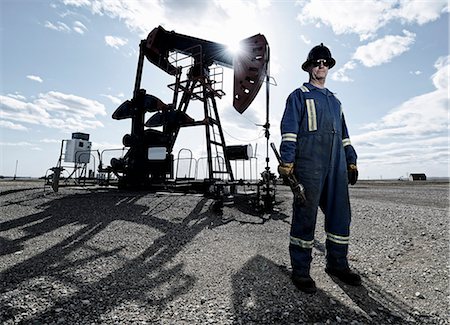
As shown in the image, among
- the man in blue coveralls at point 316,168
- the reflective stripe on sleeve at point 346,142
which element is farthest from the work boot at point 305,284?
the reflective stripe on sleeve at point 346,142

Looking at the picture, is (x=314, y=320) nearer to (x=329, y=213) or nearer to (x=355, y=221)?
(x=329, y=213)

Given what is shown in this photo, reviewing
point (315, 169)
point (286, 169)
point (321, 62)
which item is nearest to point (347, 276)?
point (315, 169)

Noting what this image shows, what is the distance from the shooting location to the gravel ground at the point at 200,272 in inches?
86.0

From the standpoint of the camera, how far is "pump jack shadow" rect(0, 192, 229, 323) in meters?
2.29

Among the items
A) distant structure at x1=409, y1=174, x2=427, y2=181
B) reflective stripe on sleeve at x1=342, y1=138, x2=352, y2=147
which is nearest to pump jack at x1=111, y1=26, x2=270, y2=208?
reflective stripe on sleeve at x1=342, y1=138, x2=352, y2=147

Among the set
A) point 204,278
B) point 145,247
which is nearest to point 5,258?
point 145,247

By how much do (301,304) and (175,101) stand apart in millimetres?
10186

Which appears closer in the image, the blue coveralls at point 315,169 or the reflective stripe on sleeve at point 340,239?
the blue coveralls at point 315,169

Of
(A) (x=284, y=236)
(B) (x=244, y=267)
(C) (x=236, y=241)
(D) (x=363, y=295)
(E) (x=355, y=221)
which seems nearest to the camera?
(D) (x=363, y=295)

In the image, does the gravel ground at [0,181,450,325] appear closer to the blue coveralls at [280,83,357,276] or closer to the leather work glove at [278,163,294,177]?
the blue coveralls at [280,83,357,276]

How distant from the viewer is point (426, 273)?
3.01 meters

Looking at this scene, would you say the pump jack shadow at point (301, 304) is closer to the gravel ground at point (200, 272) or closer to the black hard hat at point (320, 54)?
the gravel ground at point (200, 272)

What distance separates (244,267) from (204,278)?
1.86 ft

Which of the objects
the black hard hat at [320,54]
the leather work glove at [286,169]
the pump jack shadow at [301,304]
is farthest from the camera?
the black hard hat at [320,54]
